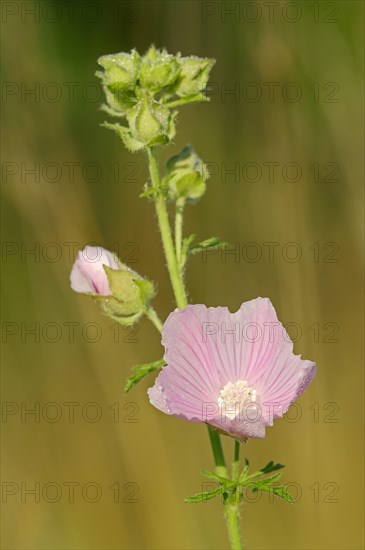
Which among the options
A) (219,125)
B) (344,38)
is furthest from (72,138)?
(344,38)

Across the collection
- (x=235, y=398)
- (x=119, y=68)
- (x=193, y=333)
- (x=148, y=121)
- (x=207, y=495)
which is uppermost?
(x=119, y=68)

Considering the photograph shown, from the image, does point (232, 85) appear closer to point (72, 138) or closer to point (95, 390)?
point (72, 138)

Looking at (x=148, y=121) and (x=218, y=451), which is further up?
(x=148, y=121)

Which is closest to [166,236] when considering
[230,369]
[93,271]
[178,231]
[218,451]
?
[178,231]

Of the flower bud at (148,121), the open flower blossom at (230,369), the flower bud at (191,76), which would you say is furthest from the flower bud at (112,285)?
the flower bud at (191,76)

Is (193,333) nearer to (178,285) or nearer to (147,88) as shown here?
(178,285)
